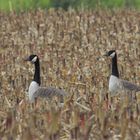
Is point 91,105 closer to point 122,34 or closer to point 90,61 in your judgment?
point 90,61

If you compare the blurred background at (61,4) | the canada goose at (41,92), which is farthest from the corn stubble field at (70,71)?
the blurred background at (61,4)

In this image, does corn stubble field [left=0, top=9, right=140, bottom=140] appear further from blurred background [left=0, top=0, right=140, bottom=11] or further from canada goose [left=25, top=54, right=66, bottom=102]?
blurred background [left=0, top=0, right=140, bottom=11]

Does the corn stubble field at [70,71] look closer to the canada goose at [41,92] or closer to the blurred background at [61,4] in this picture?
the canada goose at [41,92]

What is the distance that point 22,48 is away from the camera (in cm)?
1948

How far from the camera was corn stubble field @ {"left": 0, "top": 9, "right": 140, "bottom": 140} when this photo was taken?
27.4 feet

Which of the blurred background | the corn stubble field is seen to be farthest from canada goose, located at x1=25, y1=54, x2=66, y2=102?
the blurred background

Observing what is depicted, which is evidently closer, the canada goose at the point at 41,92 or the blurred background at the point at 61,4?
the canada goose at the point at 41,92

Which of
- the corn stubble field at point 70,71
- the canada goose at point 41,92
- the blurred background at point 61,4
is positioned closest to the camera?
the corn stubble field at point 70,71

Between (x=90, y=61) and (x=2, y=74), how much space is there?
7.48 ft

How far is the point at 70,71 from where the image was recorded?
50.9 ft

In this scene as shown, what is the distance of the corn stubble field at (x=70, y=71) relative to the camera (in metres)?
8.36

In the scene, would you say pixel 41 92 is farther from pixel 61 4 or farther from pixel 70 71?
pixel 61 4

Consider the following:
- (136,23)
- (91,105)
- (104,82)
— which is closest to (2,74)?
(104,82)

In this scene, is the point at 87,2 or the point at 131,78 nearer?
the point at 131,78
